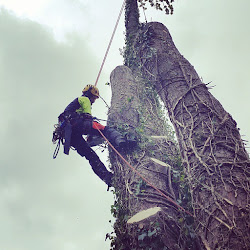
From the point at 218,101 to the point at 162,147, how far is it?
3.64 feet

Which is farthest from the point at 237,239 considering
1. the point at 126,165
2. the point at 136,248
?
the point at 126,165

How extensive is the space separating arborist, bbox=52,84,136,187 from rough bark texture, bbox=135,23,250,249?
1.25 meters

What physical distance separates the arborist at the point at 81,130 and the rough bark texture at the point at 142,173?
0.34 meters

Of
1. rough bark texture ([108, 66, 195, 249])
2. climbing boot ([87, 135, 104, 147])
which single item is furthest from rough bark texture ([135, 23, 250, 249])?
climbing boot ([87, 135, 104, 147])

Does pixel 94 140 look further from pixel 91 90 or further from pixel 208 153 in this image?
pixel 208 153

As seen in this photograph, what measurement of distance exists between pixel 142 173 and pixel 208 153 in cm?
101

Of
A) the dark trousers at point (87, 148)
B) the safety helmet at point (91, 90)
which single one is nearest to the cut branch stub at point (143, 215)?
the dark trousers at point (87, 148)

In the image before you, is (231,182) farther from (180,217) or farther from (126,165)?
(126,165)

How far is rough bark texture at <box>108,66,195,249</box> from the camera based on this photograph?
280 centimetres

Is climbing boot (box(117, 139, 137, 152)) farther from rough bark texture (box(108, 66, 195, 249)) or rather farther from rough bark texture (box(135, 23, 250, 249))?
rough bark texture (box(135, 23, 250, 249))

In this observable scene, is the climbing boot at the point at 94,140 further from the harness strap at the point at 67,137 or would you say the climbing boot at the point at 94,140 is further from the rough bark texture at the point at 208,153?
the rough bark texture at the point at 208,153

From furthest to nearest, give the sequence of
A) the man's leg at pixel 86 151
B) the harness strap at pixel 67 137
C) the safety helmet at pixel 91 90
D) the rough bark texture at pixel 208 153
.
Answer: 1. the safety helmet at pixel 91 90
2. the man's leg at pixel 86 151
3. the harness strap at pixel 67 137
4. the rough bark texture at pixel 208 153

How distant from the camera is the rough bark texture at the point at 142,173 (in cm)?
280

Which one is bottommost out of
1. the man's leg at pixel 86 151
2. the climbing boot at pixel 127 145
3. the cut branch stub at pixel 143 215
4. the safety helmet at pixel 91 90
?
the cut branch stub at pixel 143 215
